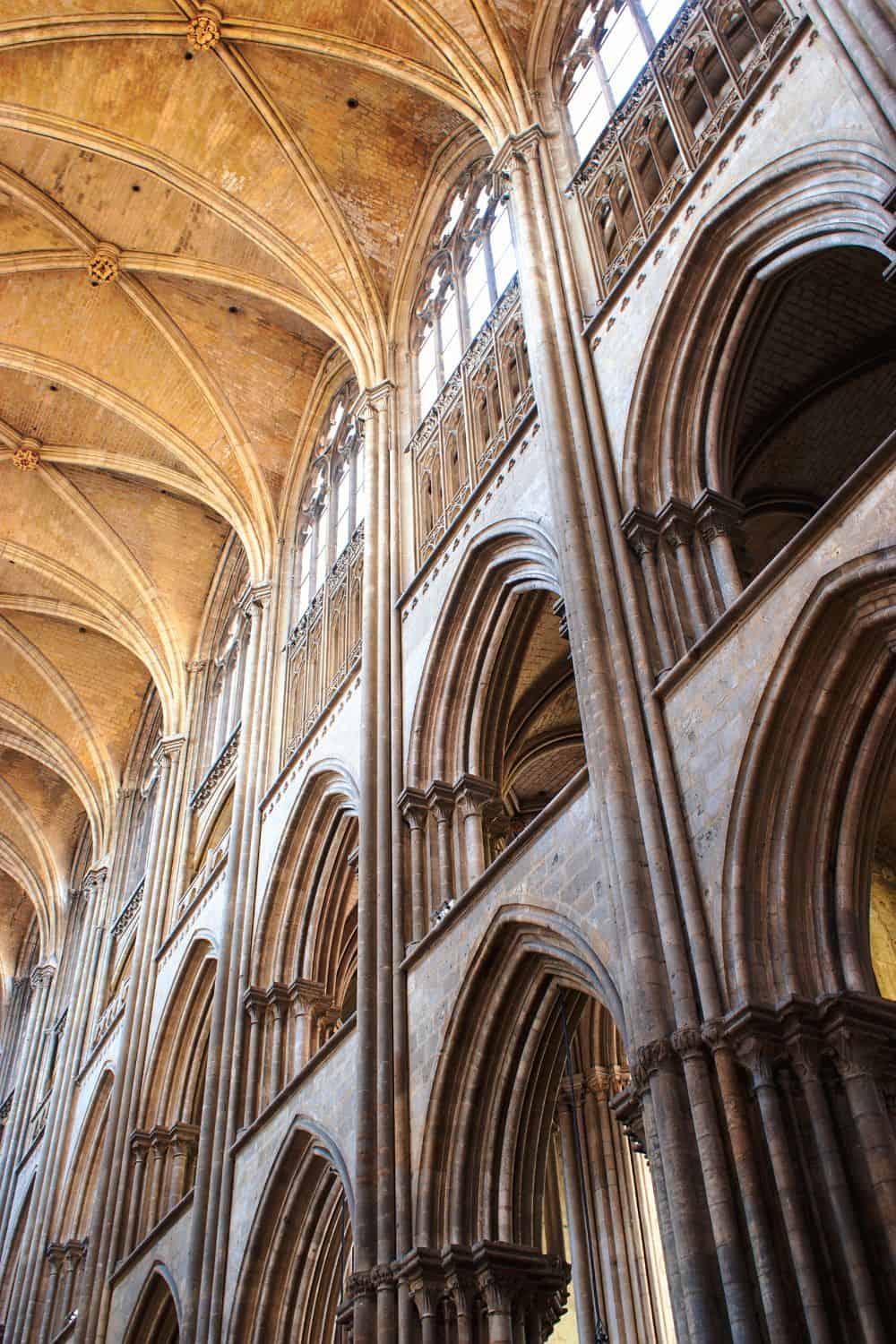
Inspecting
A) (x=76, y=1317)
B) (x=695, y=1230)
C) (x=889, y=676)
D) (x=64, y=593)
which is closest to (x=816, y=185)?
(x=889, y=676)

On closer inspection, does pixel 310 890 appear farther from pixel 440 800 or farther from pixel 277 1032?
pixel 440 800

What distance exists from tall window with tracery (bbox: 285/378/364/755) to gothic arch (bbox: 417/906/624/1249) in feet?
16.6

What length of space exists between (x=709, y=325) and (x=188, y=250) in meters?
9.78

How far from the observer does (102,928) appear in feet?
71.6

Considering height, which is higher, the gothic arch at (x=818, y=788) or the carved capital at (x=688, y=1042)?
the gothic arch at (x=818, y=788)

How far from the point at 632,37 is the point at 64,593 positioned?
12.8 meters

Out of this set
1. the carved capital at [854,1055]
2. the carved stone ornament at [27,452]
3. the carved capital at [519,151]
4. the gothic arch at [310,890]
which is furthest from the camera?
the carved stone ornament at [27,452]

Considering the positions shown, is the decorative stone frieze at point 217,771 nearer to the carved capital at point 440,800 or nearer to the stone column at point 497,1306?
the carved capital at point 440,800

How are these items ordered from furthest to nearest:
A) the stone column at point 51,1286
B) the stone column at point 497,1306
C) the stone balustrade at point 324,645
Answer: the stone column at point 51,1286 → the stone balustrade at point 324,645 → the stone column at point 497,1306

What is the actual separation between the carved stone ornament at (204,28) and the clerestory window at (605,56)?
417 centimetres

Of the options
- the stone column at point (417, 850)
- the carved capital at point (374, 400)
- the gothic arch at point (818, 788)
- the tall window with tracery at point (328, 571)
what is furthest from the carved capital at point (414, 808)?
the carved capital at point (374, 400)

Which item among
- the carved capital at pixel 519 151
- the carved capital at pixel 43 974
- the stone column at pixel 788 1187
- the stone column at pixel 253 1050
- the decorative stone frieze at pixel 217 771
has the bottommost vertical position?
the stone column at pixel 788 1187

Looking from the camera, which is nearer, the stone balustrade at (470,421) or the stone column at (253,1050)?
the stone balustrade at (470,421)

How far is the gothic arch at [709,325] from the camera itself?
8.73 metres
